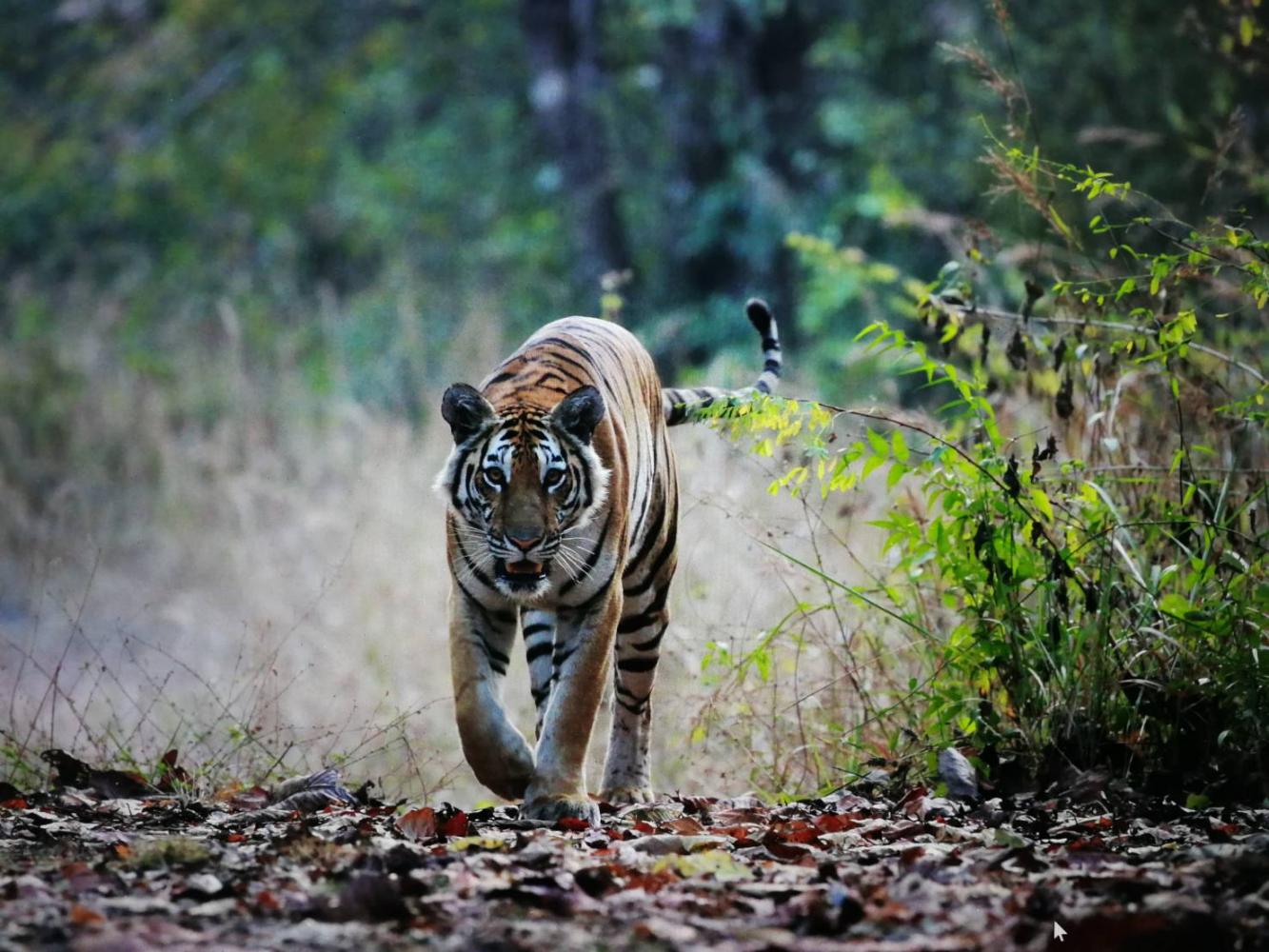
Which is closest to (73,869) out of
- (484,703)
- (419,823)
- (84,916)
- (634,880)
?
(84,916)

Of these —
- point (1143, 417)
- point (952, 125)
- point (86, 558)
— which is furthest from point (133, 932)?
point (952, 125)

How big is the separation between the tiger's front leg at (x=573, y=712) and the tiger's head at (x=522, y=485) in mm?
170

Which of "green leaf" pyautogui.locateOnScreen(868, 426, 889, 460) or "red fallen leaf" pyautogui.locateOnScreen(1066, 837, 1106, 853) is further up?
"green leaf" pyautogui.locateOnScreen(868, 426, 889, 460)

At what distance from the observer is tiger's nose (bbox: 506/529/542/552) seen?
14.9 feet

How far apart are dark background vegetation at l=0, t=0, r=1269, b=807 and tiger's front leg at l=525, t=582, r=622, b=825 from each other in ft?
3.80

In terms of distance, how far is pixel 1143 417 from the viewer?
585cm

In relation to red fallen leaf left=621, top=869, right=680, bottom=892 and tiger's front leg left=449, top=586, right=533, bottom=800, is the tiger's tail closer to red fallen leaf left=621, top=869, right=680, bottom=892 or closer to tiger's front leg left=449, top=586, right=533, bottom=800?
tiger's front leg left=449, top=586, right=533, bottom=800

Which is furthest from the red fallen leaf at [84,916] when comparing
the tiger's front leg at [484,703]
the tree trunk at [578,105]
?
the tree trunk at [578,105]

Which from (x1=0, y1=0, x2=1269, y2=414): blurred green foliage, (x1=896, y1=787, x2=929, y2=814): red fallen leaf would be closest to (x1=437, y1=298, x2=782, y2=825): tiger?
(x1=896, y1=787, x2=929, y2=814): red fallen leaf

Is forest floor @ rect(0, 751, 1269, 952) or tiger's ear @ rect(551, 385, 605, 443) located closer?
forest floor @ rect(0, 751, 1269, 952)

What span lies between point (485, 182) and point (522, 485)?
1522 cm

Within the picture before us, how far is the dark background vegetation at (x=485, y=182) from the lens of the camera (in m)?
12.3

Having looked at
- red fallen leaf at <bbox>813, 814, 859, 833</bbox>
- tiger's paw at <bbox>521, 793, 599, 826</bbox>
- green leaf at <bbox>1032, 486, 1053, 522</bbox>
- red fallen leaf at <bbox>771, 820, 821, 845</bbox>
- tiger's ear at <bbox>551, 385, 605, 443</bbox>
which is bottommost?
red fallen leaf at <bbox>771, 820, 821, 845</bbox>

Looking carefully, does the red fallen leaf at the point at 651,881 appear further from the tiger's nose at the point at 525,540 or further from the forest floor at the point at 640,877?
the tiger's nose at the point at 525,540
